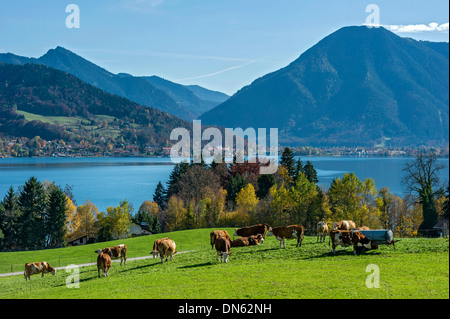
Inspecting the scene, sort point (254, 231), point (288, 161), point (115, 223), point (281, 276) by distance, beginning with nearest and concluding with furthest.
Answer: point (281, 276), point (254, 231), point (115, 223), point (288, 161)

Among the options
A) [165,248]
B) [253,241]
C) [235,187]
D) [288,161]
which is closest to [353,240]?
[253,241]

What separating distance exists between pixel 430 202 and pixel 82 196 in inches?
3894

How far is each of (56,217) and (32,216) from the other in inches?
198

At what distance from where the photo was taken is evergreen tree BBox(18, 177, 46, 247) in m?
65.3

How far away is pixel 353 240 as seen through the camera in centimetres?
2197

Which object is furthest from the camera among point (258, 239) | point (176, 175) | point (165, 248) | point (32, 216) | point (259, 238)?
point (176, 175)

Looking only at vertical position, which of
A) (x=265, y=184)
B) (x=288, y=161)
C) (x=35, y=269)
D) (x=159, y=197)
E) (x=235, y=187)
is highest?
(x=288, y=161)

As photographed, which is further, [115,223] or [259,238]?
[115,223]

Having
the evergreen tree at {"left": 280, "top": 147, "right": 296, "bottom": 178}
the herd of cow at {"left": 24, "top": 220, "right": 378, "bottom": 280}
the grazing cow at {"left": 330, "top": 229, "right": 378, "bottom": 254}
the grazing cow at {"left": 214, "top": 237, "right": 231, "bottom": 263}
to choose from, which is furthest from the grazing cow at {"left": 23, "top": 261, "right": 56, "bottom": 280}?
the evergreen tree at {"left": 280, "top": 147, "right": 296, "bottom": 178}

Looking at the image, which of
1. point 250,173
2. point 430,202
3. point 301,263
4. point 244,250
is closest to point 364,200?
point 430,202

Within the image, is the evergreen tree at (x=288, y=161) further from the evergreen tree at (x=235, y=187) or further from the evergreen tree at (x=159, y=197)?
the evergreen tree at (x=159, y=197)

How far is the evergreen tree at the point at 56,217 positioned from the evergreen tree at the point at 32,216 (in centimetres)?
117

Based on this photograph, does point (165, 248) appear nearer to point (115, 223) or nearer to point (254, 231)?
point (254, 231)
